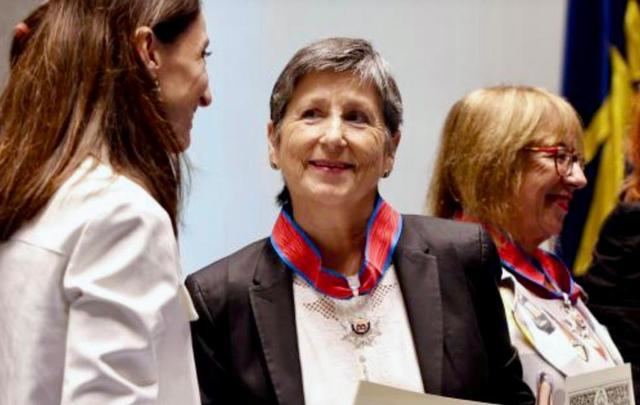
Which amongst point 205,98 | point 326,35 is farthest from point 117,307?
point 326,35

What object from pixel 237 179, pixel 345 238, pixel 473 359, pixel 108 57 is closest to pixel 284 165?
pixel 345 238

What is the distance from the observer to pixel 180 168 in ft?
5.67

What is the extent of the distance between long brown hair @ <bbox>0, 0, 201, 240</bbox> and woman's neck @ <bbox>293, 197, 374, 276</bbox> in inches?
22.1

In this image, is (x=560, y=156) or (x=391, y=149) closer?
(x=391, y=149)

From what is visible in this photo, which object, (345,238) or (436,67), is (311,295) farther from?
(436,67)

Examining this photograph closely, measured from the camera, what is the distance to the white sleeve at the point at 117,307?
150cm

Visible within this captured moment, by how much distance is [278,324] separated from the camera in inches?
83.8

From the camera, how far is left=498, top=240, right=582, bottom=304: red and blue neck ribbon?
105 inches

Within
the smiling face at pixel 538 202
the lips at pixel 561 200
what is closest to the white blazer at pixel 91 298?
the smiling face at pixel 538 202

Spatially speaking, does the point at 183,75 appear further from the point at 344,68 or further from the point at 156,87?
the point at 344,68

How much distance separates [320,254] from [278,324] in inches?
6.9

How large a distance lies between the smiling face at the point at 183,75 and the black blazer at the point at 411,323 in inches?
15.6

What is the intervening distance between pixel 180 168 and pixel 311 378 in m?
0.55

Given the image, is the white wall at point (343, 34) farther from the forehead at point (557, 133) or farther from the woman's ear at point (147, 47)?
the woman's ear at point (147, 47)
